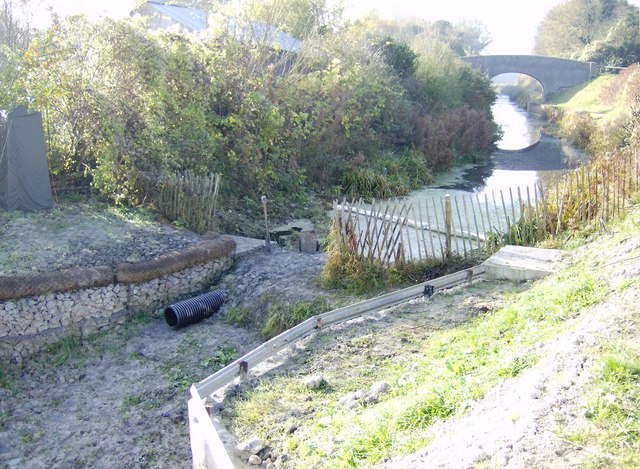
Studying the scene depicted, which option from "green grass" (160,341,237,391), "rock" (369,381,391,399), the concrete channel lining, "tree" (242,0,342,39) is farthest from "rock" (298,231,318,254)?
"tree" (242,0,342,39)

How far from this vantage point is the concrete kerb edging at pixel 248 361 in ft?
13.6

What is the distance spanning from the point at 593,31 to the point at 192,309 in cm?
5177

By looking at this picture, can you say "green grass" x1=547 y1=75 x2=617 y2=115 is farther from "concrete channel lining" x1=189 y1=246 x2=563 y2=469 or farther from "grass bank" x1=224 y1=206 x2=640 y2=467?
"grass bank" x1=224 y1=206 x2=640 y2=467

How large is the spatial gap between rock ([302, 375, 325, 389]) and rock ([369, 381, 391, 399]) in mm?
535

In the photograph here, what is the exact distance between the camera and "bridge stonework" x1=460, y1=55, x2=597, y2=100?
139 feet

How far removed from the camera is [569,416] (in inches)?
127

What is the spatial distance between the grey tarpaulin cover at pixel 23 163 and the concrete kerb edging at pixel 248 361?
5337mm

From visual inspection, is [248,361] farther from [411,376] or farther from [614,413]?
[614,413]

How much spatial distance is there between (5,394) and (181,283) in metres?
2.68

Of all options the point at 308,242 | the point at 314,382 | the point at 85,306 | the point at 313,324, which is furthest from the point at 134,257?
the point at 314,382

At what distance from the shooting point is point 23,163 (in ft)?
30.0

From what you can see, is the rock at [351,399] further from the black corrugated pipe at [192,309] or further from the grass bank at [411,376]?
the black corrugated pipe at [192,309]

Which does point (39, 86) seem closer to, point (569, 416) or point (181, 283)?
point (181, 283)

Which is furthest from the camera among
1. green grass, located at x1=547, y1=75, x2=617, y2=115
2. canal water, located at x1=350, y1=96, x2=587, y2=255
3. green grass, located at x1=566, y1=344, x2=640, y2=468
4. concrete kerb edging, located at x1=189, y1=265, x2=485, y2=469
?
green grass, located at x1=547, y1=75, x2=617, y2=115
